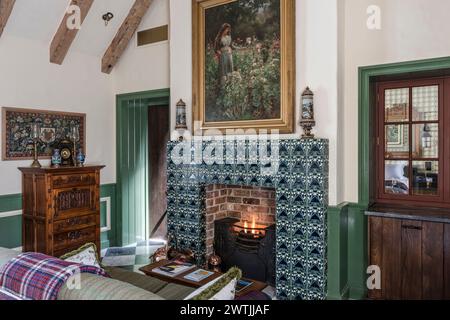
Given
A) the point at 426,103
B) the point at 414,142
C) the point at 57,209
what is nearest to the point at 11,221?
the point at 57,209

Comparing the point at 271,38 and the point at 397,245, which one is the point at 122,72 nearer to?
the point at 271,38

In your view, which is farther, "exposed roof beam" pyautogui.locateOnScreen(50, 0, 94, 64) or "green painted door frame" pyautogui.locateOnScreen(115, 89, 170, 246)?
"green painted door frame" pyautogui.locateOnScreen(115, 89, 170, 246)

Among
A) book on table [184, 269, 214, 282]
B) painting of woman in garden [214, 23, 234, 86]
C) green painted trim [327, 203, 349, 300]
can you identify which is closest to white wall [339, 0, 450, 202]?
green painted trim [327, 203, 349, 300]

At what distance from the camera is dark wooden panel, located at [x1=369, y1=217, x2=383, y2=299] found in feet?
10.5


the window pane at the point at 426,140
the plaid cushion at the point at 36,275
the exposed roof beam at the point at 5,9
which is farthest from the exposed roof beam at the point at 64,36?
the window pane at the point at 426,140

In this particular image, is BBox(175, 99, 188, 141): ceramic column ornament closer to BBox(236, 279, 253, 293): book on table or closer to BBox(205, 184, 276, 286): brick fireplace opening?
BBox(205, 184, 276, 286): brick fireplace opening

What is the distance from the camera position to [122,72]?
511cm

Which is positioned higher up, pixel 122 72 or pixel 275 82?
pixel 122 72

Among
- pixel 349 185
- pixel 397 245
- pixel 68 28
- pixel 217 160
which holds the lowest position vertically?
pixel 397 245

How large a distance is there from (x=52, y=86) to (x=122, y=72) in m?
1.03

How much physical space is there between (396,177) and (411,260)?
0.82 meters
